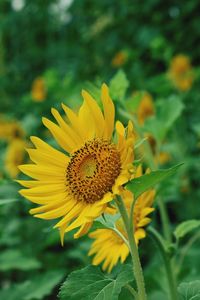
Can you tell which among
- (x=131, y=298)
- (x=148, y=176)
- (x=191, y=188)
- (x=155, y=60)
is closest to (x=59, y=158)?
(x=148, y=176)

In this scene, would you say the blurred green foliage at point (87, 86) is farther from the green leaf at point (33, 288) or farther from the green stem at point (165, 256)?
the green stem at point (165, 256)

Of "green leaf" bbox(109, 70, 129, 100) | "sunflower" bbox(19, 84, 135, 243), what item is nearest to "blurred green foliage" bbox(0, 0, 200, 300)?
"green leaf" bbox(109, 70, 129, 100)

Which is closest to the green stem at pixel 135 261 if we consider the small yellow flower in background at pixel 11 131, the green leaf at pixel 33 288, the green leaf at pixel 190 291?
the green leaf at pixel 190 291

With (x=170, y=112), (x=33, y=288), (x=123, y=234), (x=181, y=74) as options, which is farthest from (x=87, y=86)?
(x=181, y=74)

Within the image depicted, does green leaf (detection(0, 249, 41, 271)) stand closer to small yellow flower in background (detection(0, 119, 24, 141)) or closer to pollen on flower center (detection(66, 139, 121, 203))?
pollen on flower center (detection(66, 139, 121, 203))

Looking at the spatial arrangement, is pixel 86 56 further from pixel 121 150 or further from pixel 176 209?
pixel 121 150

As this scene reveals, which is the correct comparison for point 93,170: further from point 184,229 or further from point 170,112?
point 170,112
